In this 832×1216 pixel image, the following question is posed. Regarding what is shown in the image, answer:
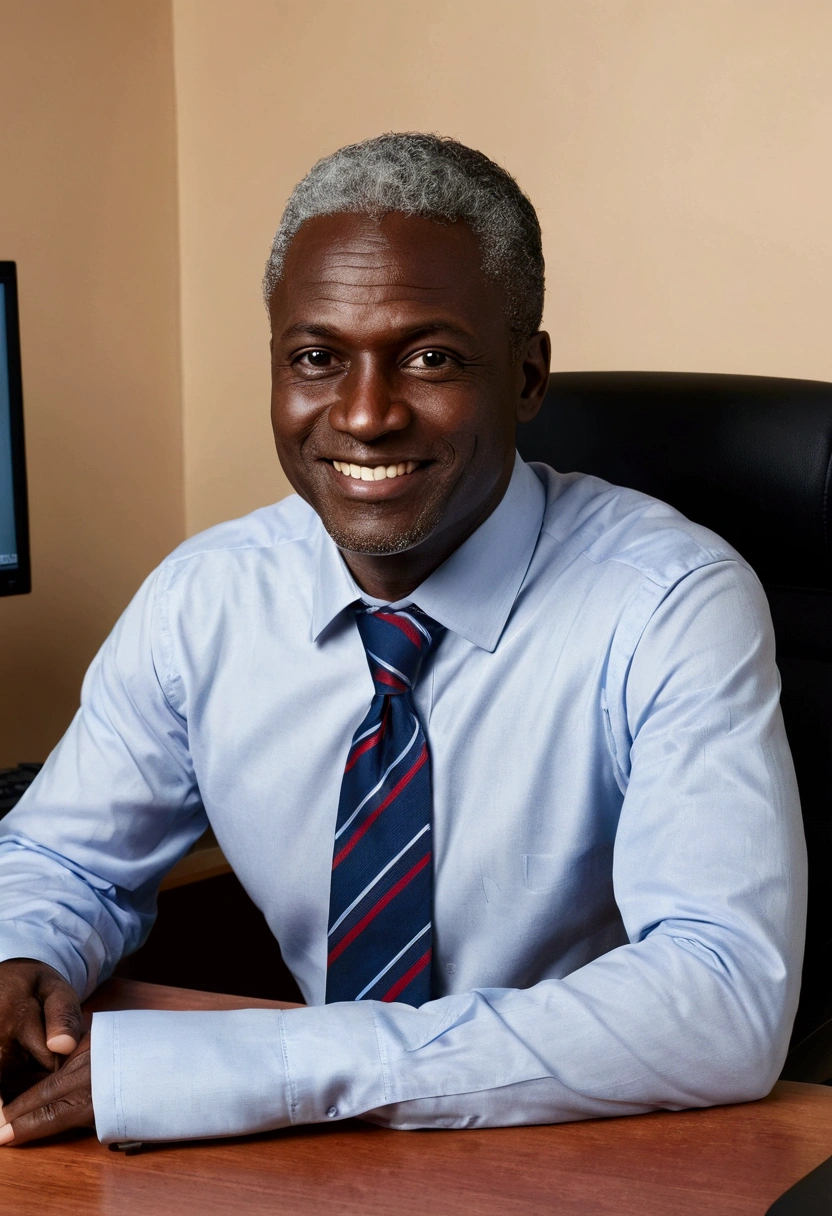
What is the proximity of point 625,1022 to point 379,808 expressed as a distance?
12.7 inches

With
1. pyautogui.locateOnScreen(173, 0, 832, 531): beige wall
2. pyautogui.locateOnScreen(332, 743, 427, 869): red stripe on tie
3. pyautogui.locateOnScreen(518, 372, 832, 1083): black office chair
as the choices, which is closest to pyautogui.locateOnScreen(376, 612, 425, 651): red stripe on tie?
pyautogui.locateOnScreen(332, 743, 427, 869): red stripe on tie

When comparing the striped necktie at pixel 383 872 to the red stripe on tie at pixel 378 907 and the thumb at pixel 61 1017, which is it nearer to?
the red stripe on tie at pixel 378 907

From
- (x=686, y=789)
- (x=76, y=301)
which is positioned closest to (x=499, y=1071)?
(x=686, y=789)

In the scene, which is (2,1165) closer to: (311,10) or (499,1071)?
(499,1071)

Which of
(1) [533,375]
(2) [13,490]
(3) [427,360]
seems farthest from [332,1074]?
(2) [13,490]

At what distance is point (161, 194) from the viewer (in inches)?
89.0

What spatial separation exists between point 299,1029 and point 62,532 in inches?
56.2

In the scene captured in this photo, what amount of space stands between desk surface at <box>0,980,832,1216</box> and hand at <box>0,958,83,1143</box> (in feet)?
0.34

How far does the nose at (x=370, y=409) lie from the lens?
3.59ft

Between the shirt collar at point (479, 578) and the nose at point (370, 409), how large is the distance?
153 mm

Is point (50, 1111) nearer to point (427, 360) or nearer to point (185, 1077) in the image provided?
point (185, 1077)

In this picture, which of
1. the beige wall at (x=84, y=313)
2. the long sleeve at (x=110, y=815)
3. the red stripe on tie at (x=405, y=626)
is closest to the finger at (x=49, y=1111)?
the long sleeve at (x=110, y=815)

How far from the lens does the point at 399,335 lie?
110 centimetres

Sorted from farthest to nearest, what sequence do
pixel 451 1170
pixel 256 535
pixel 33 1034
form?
1. pixel 256 535
2. pixel 33 1034
3. pixel 451 1170
